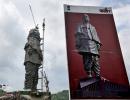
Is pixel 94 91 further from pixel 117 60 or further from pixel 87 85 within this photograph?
pixel 117 60

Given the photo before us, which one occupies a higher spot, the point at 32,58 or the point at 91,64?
the point at 32,58

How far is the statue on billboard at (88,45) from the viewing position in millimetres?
24234

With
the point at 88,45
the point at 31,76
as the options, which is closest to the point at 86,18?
the point at 88,45

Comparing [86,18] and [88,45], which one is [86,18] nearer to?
[86,18]

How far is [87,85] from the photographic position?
2327 cm

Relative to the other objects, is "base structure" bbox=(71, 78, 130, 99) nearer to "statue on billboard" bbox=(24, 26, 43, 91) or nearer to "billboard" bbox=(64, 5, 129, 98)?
"billboard" bbox=(64, 5, 129, 98)

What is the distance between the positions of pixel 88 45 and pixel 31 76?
610 cm

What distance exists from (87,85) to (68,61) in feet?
8.15

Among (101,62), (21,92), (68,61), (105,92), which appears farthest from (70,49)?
(21,92)

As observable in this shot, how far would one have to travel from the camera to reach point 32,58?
22.3 metres

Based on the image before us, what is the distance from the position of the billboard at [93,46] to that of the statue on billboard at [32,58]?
8.94 feet

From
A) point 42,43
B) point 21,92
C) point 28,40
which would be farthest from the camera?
point 42,43

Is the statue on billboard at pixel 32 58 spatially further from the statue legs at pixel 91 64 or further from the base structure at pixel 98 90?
the statue legs at pixel 91 64

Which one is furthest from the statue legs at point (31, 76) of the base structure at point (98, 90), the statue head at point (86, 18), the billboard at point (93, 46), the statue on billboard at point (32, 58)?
the statue head at point (86, 18)
